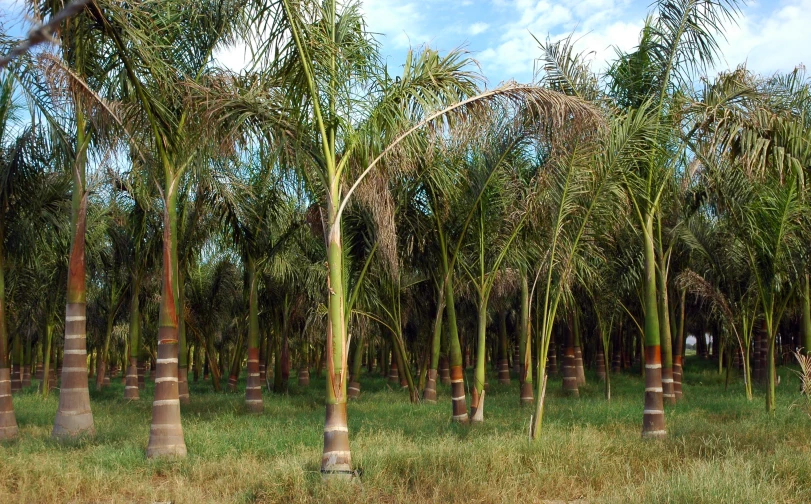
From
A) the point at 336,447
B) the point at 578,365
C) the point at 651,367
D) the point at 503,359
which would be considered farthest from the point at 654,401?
the point at 503,359

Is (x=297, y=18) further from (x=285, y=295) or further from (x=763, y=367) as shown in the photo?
(x=763, y=367)

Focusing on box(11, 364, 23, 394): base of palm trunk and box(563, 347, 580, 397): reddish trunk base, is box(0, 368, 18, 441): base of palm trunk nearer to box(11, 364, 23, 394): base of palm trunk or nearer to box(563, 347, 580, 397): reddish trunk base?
box(563, 347, 580, 397): reddish trunk base

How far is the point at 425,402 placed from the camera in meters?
18.7

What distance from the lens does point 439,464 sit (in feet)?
29.5

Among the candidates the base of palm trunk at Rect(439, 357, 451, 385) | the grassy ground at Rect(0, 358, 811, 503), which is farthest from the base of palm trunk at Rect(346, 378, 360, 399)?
the grassy ground at Rect(0, 358, 811, 503)

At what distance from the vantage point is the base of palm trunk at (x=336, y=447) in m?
8.45

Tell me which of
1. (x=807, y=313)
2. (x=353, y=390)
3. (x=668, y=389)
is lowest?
(x=353, y=390)

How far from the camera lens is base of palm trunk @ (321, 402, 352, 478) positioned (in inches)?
332

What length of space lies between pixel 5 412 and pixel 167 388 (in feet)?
13.0

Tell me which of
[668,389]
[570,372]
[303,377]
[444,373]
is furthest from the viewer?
[303,377]

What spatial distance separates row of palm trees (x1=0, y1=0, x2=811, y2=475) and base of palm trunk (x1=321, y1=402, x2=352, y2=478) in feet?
0.07

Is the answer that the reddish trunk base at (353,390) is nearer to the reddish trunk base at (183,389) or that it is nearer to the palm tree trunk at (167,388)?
the reddish trunk base at (183,389)

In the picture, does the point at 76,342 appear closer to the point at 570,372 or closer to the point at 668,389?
the point at 668,389

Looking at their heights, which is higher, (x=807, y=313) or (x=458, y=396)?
(x=807, y=313)
